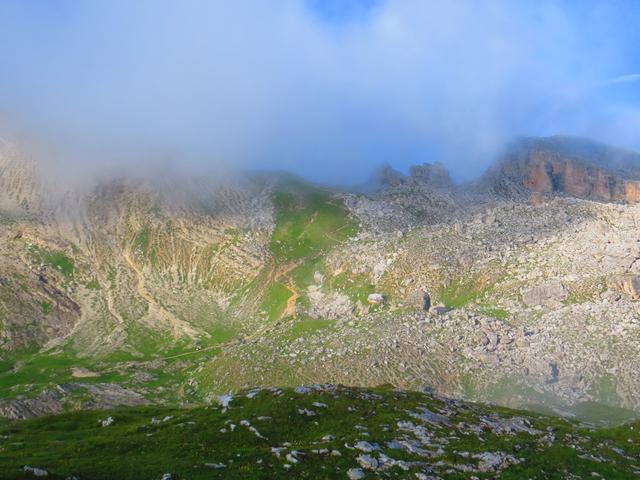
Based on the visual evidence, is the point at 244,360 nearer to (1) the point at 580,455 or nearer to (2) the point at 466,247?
(2) the point at 466,247

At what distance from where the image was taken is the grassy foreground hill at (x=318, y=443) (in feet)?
145

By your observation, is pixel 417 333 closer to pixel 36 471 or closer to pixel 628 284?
pixel 628 284

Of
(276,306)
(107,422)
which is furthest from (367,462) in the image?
(276,306)

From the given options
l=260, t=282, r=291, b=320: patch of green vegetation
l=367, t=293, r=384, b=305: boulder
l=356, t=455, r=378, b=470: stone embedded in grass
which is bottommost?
l=260, t=282, r=291, b=320: patch of green vegetation

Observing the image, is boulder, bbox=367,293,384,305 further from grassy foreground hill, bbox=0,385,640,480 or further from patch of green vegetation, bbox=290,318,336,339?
grassy foreground hill, bbox=0,385,640,480

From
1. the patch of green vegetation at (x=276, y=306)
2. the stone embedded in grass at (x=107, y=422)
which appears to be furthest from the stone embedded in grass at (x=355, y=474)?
the patch of green vegetation at (x=276, y=306)

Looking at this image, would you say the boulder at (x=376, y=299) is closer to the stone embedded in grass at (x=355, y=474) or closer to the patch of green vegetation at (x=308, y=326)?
the patch of green vegetation at (x=308, y=326)

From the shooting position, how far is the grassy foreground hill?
4434 centimetres

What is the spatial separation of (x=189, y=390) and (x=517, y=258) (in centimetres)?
10962

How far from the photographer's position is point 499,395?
393 ft

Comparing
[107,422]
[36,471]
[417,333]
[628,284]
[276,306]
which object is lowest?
[276,306]

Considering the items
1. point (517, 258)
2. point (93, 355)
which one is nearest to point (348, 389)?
point (517, 258)

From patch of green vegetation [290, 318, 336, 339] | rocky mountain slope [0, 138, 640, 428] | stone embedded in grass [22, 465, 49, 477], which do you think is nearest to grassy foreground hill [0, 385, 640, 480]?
stone embedded in grass [22, 465, 49, 477]

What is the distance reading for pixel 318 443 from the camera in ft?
167
